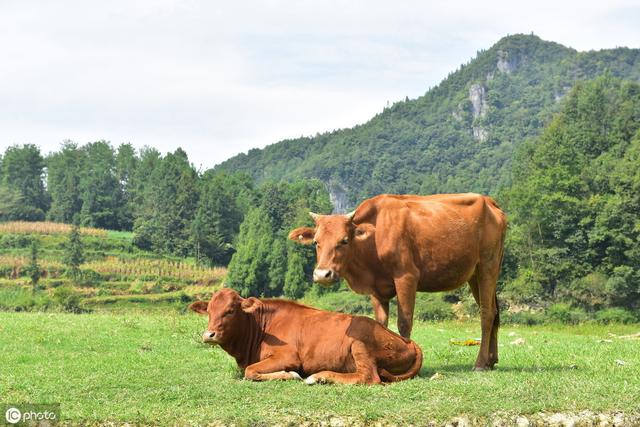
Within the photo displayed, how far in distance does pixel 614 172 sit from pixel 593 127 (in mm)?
37152

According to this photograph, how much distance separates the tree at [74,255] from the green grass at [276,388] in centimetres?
7430

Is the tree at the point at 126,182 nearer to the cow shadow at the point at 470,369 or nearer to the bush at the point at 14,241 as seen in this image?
the bush at the point at 14,241

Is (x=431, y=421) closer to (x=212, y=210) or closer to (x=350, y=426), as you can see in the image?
(x=350, y=426)

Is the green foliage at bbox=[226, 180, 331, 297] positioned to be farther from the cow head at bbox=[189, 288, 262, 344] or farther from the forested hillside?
the cow head at bbox=[189, 288, 262, 344]

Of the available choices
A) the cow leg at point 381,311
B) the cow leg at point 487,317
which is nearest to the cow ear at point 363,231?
the cow leg at point 381,311

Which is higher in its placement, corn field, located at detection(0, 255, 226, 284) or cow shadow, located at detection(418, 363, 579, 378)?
cow shadow, located at detection(418, 363, 579, 378)

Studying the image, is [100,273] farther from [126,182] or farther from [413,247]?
[413,247]

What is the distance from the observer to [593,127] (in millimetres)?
108938

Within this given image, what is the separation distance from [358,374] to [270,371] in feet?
4.12

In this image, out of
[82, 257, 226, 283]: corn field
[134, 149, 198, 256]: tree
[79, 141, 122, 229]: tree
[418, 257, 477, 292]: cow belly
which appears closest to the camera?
[418, 257, 477, 292]: cow belly

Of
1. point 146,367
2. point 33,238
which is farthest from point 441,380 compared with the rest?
point 33,238

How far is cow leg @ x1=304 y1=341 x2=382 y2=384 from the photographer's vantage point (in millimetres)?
11008

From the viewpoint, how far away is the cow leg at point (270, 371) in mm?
11281

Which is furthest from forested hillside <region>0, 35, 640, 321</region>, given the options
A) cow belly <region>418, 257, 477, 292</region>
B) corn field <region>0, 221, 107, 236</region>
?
cow belly <region>418, 257, 477, 292</region>
